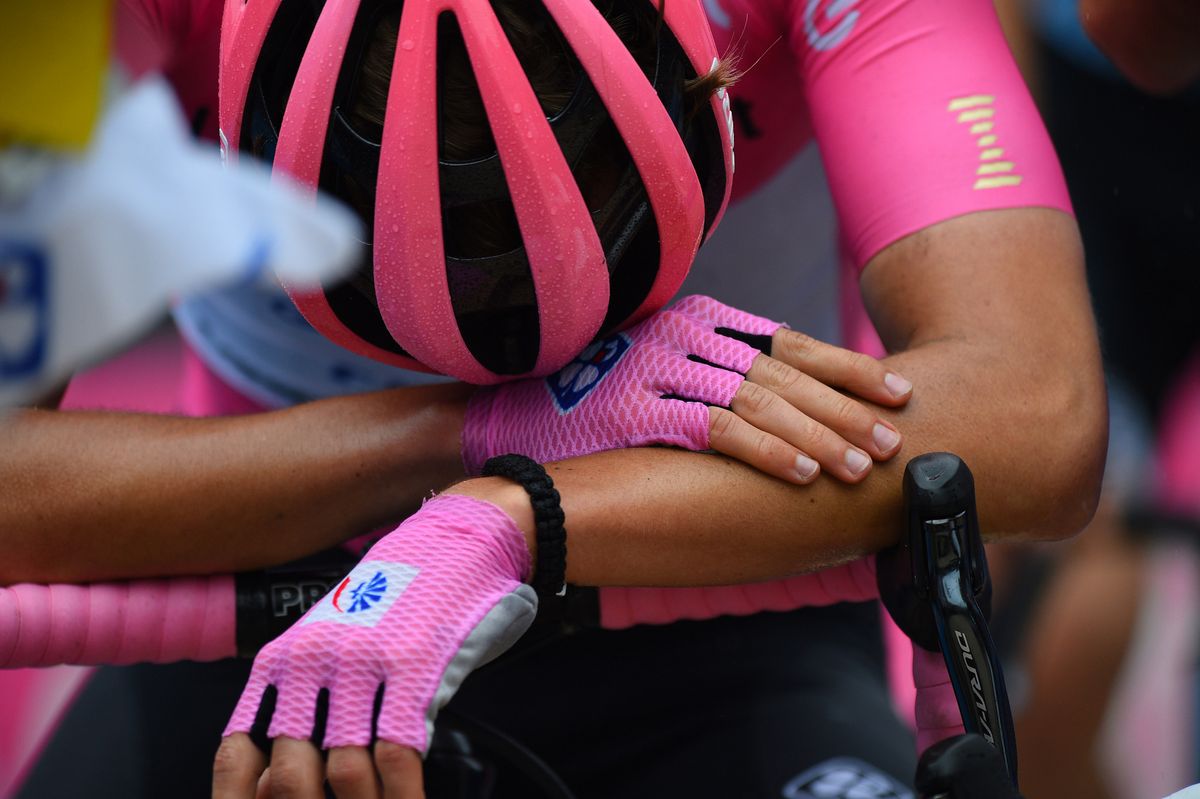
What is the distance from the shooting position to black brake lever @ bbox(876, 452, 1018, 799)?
76cm

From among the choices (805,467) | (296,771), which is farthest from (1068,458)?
(296,771)

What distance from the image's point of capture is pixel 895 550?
855mm

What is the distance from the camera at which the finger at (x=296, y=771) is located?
26.0 inches

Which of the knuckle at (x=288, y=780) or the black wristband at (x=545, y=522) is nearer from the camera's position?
the knuckle at (x=288, y=780)

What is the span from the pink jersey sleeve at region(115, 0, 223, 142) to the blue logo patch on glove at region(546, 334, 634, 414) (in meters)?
0.28

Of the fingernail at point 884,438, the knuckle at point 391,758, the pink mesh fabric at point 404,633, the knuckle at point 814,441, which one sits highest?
the fingernail at point 884,438

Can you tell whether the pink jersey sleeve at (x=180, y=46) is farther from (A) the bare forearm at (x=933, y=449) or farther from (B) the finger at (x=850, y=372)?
(B) the finger at (x=850, y=372)

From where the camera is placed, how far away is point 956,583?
0.78m

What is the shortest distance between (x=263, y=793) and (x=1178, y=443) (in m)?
1.15

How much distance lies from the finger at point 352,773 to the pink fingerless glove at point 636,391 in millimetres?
298

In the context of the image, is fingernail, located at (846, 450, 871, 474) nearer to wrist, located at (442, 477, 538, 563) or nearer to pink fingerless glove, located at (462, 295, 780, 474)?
pink fingerless glove, located at (462, 295, 780, 474)

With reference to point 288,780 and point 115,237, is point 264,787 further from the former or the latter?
point 115,237

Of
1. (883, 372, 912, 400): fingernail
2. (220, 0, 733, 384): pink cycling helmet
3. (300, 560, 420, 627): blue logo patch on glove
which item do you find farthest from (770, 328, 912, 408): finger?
(300, 560, 420, 627): blue logo patch on glove

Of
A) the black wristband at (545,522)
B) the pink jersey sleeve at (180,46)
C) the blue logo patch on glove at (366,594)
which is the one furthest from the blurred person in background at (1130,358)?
the pink jersey sleeve at (180,46)
